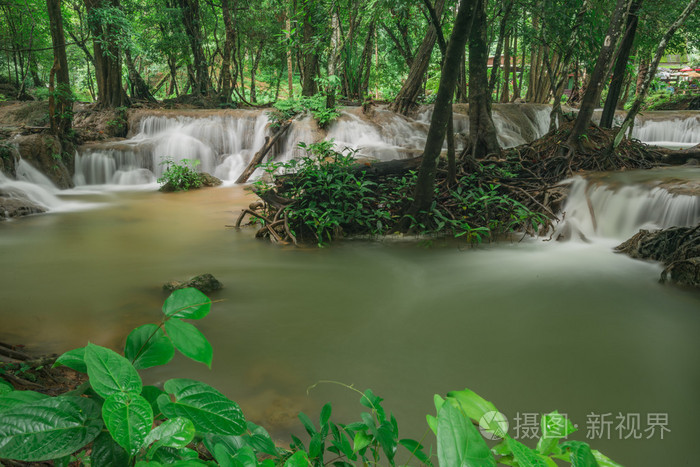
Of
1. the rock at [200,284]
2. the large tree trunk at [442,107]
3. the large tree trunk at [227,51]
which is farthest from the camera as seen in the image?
the large tree trunk at [227,51]

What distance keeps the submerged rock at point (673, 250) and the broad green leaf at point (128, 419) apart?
14.9 feet

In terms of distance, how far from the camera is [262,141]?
1093 centimetres

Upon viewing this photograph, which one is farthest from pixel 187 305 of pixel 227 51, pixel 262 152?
pixel 227 51

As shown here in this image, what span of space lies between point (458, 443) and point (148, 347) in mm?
595

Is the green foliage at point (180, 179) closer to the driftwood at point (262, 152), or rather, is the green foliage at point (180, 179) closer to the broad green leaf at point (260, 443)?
the driftwood at point (262, 152)

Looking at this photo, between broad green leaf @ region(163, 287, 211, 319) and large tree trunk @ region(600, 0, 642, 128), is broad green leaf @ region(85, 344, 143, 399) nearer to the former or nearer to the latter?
broad green leaf @ region(163, 287, 211, 319)

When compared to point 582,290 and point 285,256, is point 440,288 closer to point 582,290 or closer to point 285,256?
point 582,290

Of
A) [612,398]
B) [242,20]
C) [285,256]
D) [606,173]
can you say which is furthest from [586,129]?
[242,20]

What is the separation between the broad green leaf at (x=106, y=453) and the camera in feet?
2.21

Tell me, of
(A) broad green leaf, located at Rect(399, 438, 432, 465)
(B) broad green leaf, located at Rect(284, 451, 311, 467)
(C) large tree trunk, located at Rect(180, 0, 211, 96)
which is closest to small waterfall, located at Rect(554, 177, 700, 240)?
(A) broad green leaf, located at Rect(399, 438, 432, 465)

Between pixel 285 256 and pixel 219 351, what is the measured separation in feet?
6.99

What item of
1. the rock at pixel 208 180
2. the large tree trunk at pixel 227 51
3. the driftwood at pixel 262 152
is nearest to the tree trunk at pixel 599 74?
the driftwood at pixel 262 152

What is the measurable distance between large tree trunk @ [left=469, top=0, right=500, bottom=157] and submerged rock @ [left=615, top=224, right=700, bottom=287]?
2.78m

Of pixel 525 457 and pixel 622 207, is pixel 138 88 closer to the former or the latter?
pixel 622 207
